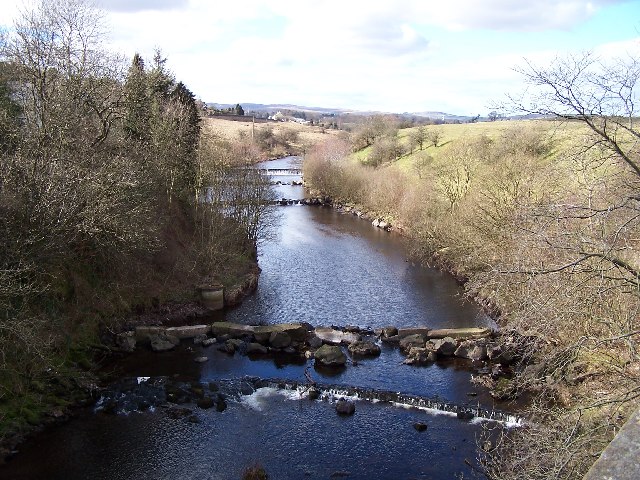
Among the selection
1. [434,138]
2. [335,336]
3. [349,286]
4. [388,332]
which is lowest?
[335,336]

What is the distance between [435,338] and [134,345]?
41.7 ft

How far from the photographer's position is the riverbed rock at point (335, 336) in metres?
23.8

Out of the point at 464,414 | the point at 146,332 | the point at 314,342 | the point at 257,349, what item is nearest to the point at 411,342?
the point at 314,342

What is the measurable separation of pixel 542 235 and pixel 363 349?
608 inches

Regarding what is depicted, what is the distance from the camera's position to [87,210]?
59.1ft

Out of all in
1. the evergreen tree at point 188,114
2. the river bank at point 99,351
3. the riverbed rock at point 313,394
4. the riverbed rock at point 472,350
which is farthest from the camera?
the evergreen tree at point 188,114

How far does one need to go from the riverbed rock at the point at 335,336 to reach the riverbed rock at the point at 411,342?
6.25 ft

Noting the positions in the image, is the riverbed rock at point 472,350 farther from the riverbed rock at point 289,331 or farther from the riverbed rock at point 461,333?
the riverbed rock at point 289,331

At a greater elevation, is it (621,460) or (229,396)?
(621,460)

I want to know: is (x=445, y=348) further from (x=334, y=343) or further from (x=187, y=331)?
(x=187, y=331)

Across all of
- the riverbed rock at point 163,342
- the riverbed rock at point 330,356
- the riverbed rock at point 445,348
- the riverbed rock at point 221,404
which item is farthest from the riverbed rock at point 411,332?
the riverbed rock at point 163,342

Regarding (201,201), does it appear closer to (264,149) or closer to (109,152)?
(109,152)

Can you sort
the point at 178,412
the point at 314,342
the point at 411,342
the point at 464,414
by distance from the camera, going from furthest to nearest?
1. the point at 314,342
2. the point at 411,342
3. the point at 464,414
4. the point at 178,412

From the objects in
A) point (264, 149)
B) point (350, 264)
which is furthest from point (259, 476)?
point (264, 149)
